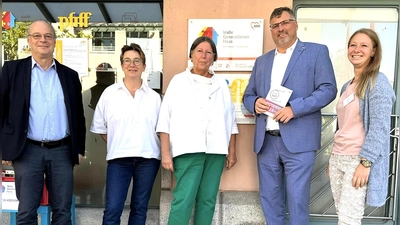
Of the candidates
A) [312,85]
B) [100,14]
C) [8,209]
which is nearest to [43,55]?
[100,14]

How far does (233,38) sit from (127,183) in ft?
5.71

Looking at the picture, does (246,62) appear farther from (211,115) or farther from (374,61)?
(374,61)

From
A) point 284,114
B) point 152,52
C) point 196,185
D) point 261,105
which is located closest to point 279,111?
point 284,114

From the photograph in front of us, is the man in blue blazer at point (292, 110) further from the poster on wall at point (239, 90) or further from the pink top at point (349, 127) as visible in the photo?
the poster on wall at point (239, 90)

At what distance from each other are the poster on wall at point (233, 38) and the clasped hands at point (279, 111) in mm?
706

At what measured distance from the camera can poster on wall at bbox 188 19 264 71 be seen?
3.38 m

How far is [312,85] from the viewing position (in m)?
2.73

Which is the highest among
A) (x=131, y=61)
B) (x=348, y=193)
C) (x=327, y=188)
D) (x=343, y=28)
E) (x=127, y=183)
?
(x=343, y=28)

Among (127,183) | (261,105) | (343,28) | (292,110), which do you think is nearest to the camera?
(292,110)

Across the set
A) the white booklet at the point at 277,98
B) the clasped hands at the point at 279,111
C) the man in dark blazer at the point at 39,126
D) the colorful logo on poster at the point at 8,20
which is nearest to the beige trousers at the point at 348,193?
the clasped hands at the point at 279,111

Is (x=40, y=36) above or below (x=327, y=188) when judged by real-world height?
above

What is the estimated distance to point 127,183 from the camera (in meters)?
2.93

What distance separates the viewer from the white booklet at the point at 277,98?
8.83 feet

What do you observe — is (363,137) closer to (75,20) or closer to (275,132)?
(275,132)
